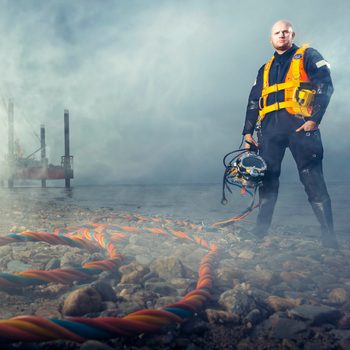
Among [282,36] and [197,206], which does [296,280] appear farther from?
[197,206]

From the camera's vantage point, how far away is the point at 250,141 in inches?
223

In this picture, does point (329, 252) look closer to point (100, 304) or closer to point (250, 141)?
point (250, 141)

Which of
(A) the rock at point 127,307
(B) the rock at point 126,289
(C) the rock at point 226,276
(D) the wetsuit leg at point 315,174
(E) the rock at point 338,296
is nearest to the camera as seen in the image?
(A) the rock at point 127,307

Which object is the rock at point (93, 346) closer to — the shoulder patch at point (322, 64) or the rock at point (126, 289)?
the rock at point (126, 289)

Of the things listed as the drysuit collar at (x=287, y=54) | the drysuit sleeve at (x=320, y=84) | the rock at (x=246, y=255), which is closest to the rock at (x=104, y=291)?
the rock at (x=246, y=255)

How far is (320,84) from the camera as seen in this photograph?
4.71 metres

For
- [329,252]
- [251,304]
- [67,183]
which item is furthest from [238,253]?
[67,183]

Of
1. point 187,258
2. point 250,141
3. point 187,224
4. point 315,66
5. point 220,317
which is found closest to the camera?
point 220,317

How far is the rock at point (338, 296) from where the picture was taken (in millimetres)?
2754

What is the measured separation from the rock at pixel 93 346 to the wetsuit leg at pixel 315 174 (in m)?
3.97

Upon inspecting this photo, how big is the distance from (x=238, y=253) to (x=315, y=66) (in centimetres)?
277

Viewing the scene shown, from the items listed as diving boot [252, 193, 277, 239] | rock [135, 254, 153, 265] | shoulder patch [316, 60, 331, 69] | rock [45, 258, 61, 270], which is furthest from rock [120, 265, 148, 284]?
shoulder patch [316, 60, 331, 69]

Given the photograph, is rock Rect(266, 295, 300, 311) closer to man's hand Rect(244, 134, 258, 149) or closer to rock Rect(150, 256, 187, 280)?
rock Rect(150, 256, 187, 280)

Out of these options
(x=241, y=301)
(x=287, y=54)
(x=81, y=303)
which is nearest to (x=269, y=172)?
(x=287, y=54)
